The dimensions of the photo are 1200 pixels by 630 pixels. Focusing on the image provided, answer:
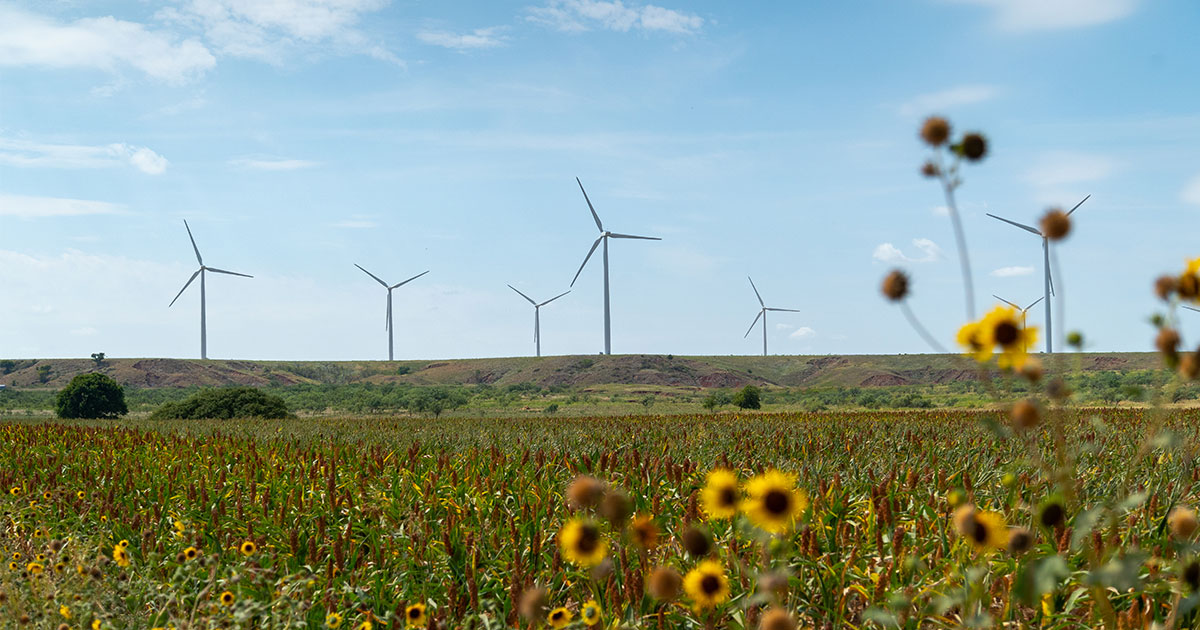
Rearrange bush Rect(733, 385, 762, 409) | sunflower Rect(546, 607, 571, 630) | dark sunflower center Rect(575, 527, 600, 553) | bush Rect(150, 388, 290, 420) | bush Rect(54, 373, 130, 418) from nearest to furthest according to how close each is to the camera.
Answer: dark sunflower center Rect(575, 527, 600, 553)
sunflower Rect(546, 607, 571, 630)
bush Rect(150, 388, 290, 420)
bush Rect(54, 373, 130, 418)
bush Rect(733, 385, 762, 409)

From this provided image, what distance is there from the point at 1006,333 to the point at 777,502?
1.95ft

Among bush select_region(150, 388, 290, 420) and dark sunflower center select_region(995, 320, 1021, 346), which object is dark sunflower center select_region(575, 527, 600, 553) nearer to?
dark sunflower center select_region(995, 320, 1021, 346)

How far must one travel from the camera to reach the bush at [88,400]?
39.7 meters

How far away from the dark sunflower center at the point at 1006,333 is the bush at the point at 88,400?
43.1 meters

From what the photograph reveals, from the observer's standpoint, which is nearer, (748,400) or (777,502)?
(777,502)

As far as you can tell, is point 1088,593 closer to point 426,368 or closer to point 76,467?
point 76,467

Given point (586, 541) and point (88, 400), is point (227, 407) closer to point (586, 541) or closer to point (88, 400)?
point (88, 400)

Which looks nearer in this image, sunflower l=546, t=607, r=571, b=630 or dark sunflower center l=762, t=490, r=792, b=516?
dark sunflower center l=762, t=490, r=792, b=516

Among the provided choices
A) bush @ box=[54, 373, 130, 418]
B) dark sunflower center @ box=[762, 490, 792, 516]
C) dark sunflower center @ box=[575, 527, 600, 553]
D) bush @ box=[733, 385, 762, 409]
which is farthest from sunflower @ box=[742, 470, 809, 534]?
bush @ box=[54, 373, 130, 418]

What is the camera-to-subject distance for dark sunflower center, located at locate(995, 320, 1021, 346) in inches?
77.3

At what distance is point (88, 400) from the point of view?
39.8m

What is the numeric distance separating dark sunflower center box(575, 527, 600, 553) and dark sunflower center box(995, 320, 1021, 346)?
0.93 m

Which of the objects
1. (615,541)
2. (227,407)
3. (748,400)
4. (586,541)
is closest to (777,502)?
(586,541)

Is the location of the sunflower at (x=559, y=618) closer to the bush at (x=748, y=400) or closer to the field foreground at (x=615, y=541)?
the field foreground at (x=615, y=541)
